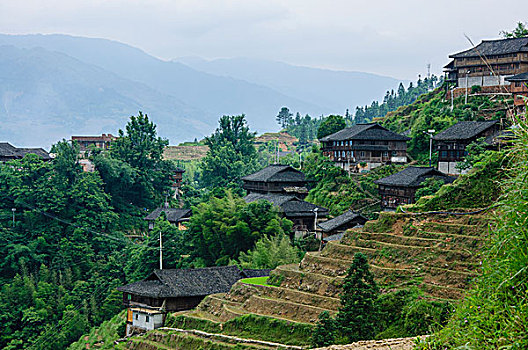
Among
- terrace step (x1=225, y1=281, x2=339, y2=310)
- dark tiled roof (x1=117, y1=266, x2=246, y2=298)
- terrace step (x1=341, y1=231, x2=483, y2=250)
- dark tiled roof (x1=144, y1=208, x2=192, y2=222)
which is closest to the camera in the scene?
terrace step (x1=341, y1=231, x2=483, y2=250)

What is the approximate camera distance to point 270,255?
33.2 metres

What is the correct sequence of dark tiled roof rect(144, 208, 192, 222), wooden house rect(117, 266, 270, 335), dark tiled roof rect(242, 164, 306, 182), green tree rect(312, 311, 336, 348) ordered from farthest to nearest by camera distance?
dark tiled roof rect(144, 208, 192, 222) → dark tiled roof rect(242, 164, 306, 182) → wooden house rect(117, 266, 270, 335) → green tree rect(312, 311, 336, 348)

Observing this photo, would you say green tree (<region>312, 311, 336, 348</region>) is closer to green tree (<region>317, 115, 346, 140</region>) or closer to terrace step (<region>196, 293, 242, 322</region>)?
terrace step (<region>196, 293, 242, 322</region>)

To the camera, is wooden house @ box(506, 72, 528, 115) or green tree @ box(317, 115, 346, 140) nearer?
wooden house @ box(506, 72, 528, 115)

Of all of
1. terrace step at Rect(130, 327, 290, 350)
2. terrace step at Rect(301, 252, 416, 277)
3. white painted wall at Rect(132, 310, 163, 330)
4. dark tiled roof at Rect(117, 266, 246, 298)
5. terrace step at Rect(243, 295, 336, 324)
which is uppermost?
terrace step at Rect(301, 252, 416, 277)

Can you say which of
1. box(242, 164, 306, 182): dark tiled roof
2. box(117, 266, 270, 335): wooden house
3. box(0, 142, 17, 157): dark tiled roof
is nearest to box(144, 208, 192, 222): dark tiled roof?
box(242, 164, 306, 182): dark tiled roof

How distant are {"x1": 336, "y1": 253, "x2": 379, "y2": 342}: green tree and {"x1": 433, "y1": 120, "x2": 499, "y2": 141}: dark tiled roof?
67.1ft

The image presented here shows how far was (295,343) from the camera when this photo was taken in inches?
763

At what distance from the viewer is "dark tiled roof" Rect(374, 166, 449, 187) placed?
1350 inches

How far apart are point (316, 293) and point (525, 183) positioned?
52.3ft

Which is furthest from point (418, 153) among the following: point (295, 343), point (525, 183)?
point (525, 183)

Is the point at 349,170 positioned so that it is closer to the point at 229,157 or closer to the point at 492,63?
the point at 492,63

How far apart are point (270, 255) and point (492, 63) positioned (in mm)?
23852

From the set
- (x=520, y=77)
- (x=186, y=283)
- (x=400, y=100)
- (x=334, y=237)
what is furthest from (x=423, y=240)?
(x=400, y=100)
